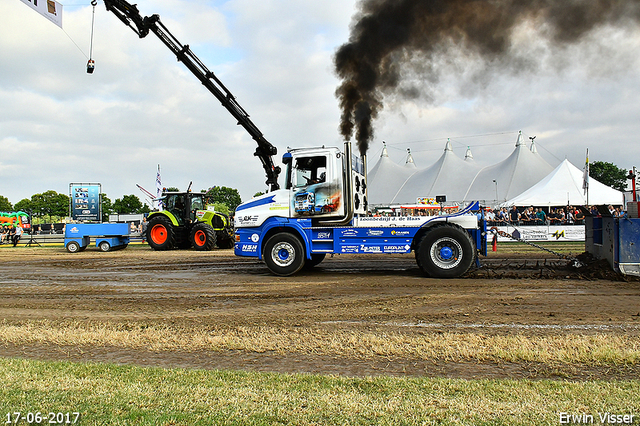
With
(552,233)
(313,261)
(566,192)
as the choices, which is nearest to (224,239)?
(313,261)

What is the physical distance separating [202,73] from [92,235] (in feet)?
32.0

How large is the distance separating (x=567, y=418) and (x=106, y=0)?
16.7m

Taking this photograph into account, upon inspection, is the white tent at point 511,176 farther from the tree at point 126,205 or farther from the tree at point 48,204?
the tree at point 48,204

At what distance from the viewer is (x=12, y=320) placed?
6.48 m

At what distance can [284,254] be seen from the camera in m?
10.7

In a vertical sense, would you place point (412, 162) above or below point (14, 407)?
above

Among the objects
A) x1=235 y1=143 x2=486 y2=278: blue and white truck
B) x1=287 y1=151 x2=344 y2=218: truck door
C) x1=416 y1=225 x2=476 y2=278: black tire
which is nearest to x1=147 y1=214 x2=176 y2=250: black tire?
x1=235 y1=143 x2=486 y2=278: blue and white truck

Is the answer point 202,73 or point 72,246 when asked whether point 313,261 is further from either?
point 72,246

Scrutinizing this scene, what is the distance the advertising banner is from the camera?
3538cm

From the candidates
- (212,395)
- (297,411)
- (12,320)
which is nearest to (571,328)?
(297,411)

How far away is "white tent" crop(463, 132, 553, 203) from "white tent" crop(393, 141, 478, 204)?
4.92 ft

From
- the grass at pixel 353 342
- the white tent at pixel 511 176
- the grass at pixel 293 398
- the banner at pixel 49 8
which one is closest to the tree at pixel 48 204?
the white tent at pixel 511 176

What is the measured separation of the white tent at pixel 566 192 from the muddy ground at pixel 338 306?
23136 mm

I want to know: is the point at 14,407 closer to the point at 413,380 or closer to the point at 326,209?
the point at 413,380
